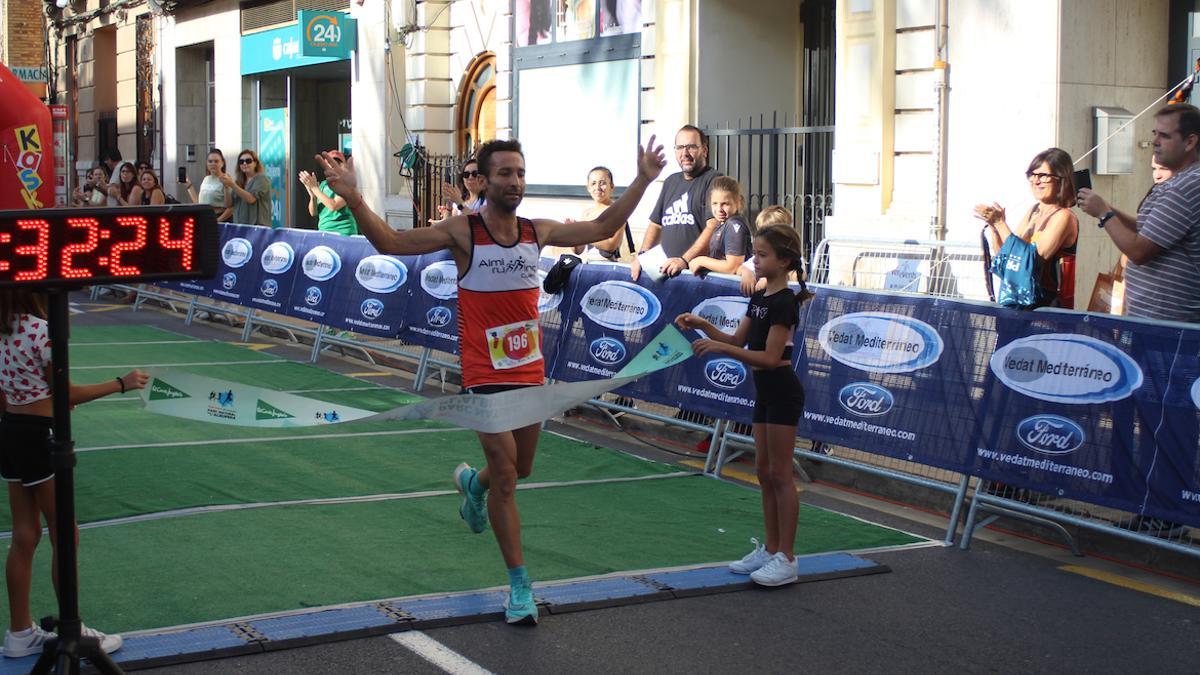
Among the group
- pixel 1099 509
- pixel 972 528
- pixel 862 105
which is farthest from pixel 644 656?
pixel 862 105

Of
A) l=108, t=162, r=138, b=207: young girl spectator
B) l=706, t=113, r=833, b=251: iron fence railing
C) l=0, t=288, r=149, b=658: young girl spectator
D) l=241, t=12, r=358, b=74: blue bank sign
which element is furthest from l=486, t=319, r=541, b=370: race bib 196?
l=108, t=162, r=138, b=207: young girl spectator

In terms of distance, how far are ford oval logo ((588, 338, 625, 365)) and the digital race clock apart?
5738 mm

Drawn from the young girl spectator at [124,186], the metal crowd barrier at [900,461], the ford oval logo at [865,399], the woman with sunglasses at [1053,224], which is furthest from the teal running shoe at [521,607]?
the young girl spectator at [124,186]

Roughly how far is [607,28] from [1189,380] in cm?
1251

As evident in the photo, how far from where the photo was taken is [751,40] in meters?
17.3

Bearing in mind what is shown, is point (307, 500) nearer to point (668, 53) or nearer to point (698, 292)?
point (698, 292)

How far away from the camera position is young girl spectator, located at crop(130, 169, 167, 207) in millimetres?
21703

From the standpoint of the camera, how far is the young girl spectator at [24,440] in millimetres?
5625

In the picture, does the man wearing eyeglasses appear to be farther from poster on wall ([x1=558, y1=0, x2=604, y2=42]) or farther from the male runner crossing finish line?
poster on wall ([x1=558, y1=0, x2=604, y2=42])

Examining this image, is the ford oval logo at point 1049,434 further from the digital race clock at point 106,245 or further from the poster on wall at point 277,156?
the poster on wall at point 277,156

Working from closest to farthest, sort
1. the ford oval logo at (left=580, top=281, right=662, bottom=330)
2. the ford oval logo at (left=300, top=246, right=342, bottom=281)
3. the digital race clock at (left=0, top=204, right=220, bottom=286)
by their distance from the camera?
the digital race clock at (left=0, top=204, right=220, bottom=286), the ford oval logo at (left=580, top=281, right=662, bottom=330), the ford oval logo at (left=300, top=246, right=342, bottom=281)

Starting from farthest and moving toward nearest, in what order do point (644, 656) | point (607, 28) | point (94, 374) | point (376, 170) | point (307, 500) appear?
point (376, 170) < point (607, 28) < point (94, 374) < point (307, 500) < point (644, 656)

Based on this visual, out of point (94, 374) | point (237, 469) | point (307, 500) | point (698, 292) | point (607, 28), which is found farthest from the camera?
point (607, 28)

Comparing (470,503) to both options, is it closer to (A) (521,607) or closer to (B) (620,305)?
(A) (521,607)
